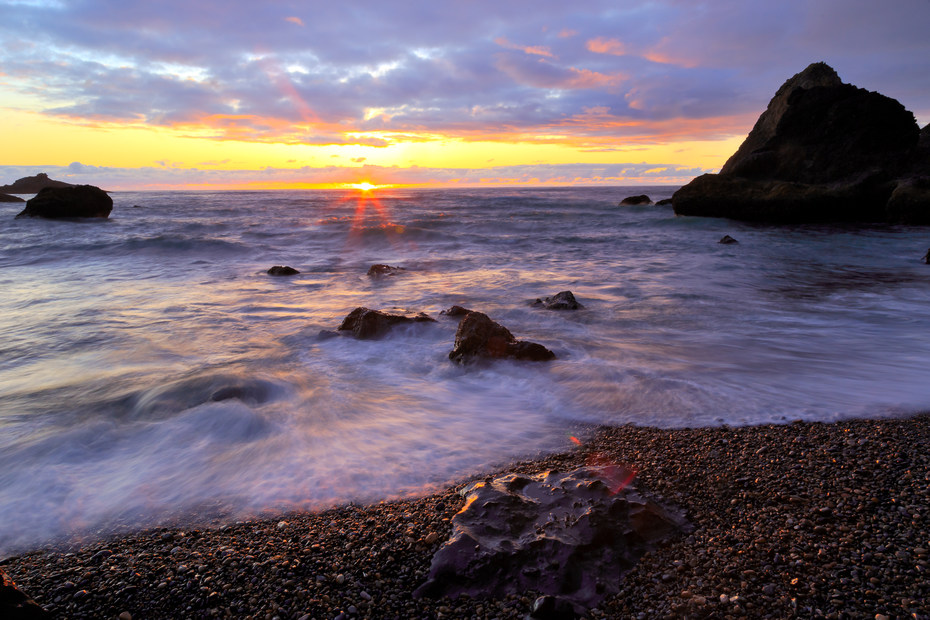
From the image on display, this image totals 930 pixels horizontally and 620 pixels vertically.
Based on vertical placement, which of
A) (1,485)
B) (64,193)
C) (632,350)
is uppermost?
(64,193)

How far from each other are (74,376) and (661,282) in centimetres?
1123

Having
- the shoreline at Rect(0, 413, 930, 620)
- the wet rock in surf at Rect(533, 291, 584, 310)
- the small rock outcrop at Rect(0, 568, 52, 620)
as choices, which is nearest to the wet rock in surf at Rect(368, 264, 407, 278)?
the wet rock in surf at Rect(533, 291, 584, 310)

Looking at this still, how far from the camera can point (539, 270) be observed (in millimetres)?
13805

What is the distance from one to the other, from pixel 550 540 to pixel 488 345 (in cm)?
362

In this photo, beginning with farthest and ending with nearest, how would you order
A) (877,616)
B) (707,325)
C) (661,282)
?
(661,282), (707,325), (877,616)

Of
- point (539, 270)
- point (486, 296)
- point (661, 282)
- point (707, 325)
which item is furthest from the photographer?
point (539, 270)

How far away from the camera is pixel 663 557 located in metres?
2.43

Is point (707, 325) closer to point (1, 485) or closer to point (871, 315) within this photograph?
point (871, 315)

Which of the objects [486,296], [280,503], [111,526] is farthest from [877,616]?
[486,296]

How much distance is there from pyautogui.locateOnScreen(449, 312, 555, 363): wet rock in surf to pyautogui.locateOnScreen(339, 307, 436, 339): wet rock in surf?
4.84 ft

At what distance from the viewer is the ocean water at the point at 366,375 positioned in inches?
144

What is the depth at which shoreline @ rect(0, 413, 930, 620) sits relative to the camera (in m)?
2.13

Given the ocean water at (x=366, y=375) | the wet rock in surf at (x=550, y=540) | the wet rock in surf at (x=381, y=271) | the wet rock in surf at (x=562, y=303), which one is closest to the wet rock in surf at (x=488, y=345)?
the ocean water at (x=366, y=375)

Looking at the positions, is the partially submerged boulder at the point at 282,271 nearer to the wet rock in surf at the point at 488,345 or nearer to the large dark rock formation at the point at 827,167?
the wet rock in surf at the point at 488,345
